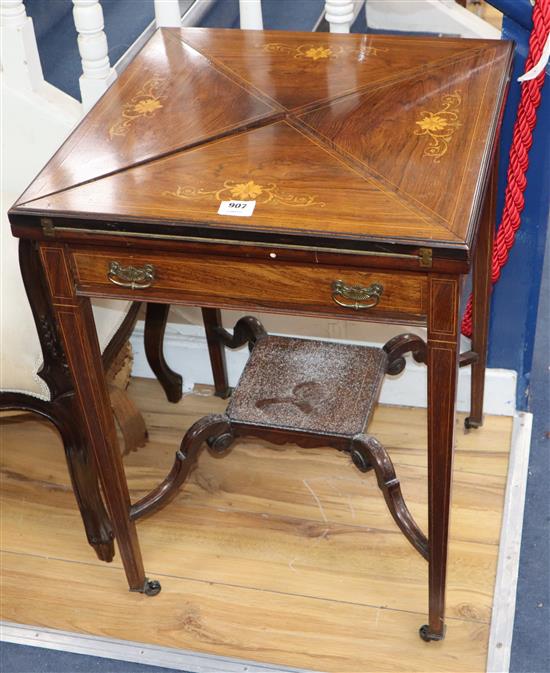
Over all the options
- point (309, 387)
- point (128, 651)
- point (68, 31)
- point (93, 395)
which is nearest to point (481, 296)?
point (309, 387)

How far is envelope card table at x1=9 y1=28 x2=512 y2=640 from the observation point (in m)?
1.31

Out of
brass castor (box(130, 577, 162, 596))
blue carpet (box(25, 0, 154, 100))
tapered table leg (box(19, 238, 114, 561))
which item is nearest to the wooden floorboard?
brass castor (box(130, 577, 162, 596))

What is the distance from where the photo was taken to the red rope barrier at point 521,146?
5.49 ft

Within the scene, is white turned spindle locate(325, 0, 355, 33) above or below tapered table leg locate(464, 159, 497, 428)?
above

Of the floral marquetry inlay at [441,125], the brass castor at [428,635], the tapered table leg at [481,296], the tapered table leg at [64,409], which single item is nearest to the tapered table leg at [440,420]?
the brass castor at [428,635]

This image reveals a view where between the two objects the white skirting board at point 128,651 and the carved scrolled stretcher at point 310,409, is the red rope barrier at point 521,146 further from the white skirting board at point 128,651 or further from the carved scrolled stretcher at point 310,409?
the white skirting board at point 128,651

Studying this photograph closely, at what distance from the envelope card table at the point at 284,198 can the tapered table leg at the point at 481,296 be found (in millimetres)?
279

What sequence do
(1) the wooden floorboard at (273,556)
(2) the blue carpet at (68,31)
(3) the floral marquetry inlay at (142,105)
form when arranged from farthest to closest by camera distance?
(2) the blue carpet at (68,31)
(1) the wooden floorboard at (273,556)
(3) the floral marquetry inlay at (142,105)

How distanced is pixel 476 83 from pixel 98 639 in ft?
3.66

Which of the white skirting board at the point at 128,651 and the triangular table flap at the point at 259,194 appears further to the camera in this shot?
the white skirting board at the point at 128,651

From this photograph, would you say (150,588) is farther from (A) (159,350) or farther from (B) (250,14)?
(B) (250,14)

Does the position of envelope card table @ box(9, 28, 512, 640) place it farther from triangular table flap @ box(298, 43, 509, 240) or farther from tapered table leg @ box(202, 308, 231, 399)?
tapered table leg @ box(202, 308, 231, 399)

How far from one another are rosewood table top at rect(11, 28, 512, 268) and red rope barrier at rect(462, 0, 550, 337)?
9 centimetres

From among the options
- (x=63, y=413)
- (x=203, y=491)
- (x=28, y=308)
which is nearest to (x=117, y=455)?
(x=63, y=413)
